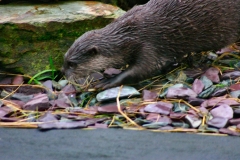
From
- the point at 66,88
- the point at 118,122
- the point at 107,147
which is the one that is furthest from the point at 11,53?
the point at 107,147

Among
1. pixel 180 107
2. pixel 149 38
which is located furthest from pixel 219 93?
pixel 149 38

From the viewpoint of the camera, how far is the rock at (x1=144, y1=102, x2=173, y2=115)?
3.04 meters

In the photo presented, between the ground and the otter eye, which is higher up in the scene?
the otter eye

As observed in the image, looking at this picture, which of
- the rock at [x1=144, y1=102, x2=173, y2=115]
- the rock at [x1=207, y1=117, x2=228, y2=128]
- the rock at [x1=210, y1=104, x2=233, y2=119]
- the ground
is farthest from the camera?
the rock at [x1=144, y1=102, x2=173, y2=115]

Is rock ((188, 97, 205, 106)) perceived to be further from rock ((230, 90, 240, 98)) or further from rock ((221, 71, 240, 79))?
rock ((221, 71, 240, 79))

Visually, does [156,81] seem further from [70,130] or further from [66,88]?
[70,130]

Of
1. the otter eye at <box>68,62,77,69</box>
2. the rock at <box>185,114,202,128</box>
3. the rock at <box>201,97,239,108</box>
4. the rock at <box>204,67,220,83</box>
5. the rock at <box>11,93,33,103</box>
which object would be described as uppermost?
the otter eye at <box>68,62,77,69</box>

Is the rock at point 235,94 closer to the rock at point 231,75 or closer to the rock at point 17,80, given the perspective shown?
the rock at point 231,75

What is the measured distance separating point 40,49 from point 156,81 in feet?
3.30

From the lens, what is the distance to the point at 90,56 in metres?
3.58

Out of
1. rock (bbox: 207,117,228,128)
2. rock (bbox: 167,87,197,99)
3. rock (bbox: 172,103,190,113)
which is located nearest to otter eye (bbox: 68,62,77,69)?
rock (bbox: 167,87,197,99)

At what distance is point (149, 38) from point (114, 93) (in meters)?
0.51

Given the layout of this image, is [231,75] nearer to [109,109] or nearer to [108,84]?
[108,84]

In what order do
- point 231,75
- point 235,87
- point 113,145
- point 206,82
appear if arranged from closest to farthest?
point 113,145, point 235,87, point 206,82, point 231,75
